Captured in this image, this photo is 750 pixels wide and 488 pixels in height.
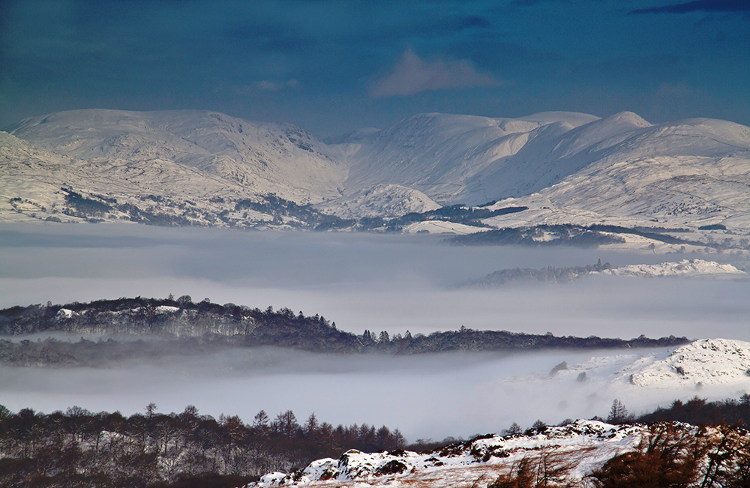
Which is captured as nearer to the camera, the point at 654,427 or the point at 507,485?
the point at 507,485

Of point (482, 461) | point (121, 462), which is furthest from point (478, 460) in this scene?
point (121, 462)

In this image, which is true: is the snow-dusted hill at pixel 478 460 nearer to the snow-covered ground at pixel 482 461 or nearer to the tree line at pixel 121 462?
the snow-covered ground at pixel 482 461

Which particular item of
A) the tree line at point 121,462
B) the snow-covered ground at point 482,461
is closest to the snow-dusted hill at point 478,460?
the snow-covered ground at point 482,461

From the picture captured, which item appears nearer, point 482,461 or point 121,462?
point 482,461

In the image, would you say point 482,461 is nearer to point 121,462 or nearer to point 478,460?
point 478,460

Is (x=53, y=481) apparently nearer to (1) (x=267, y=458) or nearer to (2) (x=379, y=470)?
(1) (x=267, y=458)

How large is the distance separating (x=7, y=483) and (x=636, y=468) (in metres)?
184

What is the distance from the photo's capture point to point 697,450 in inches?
1563

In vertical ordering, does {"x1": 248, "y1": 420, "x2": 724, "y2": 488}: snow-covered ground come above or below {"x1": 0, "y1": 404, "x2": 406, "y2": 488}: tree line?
above

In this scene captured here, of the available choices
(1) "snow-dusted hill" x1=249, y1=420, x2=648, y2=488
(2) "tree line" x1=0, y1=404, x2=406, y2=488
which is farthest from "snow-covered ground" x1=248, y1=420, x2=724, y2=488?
(2) "tree line" x1=0, y1=404, x2=406, y2=488

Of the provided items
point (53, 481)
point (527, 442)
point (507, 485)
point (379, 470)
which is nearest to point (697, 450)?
point (507, 485)

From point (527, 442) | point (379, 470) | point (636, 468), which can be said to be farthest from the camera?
point (527, 442)

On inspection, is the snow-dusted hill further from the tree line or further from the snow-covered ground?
the tree line

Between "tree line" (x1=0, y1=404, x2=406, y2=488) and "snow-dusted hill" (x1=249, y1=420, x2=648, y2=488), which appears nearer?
"snow-dusted hill" (x1=249, y1=420, x2=648, y2=488)
